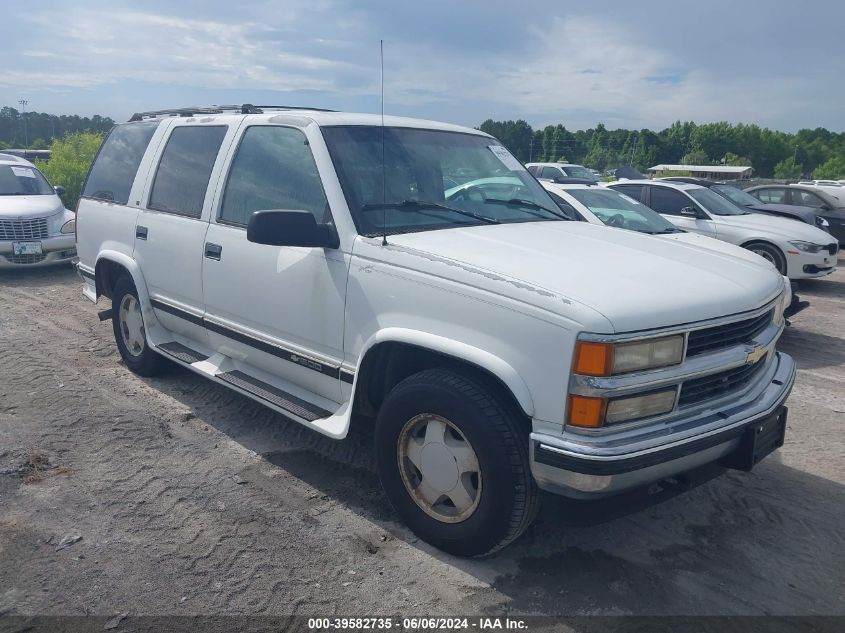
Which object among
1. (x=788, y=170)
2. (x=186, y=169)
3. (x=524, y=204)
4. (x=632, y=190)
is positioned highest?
(x=186, y=169)

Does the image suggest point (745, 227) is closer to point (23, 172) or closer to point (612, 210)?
point (612, 210)

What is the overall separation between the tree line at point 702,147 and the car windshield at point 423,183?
2532 inches

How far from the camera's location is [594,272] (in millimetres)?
3012

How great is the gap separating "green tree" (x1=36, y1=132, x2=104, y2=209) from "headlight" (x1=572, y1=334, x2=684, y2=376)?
46.2ft

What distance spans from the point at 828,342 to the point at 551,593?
627 centimetres

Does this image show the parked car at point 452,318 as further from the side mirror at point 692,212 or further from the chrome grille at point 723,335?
the side mirror at point 692,212

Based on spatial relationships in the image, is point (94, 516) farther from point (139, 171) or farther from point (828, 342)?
point (828, 342)

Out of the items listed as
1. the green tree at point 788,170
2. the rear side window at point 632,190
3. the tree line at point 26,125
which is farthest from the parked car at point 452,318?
the green tree at point 788,170

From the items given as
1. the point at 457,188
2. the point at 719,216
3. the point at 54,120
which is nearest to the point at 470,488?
the point at 457,188

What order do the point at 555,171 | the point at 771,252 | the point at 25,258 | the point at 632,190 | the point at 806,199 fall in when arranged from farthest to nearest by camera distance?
the point at 555,171
the point at 806,199
the point at 632,190
the point at 771,252
the point at 25,258

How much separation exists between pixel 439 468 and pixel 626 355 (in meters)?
1.03

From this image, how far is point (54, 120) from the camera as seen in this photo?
151ft

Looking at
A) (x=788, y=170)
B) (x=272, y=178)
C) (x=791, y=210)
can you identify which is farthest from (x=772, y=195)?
(x=788, y=170)

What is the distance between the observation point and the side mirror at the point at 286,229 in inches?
131
